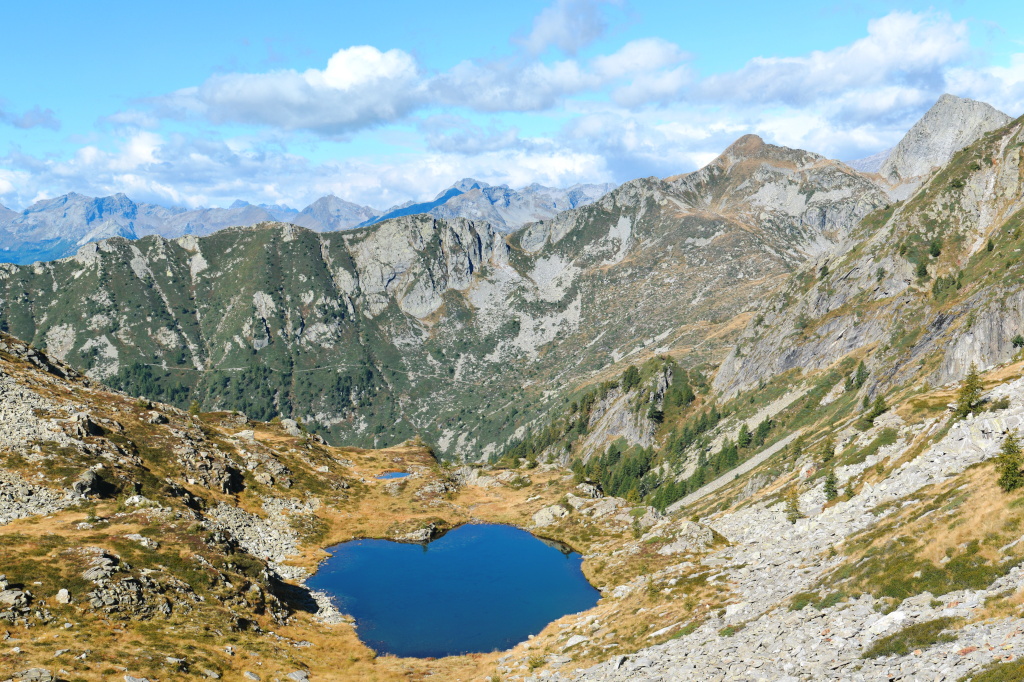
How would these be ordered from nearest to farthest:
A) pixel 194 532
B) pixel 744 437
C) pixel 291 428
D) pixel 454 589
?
pixel 194 532 → pixel 454 589 → pixel 291 428 → pixel 744 437

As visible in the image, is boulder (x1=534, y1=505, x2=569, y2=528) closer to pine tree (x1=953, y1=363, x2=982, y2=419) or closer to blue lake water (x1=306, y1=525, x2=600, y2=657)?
blue lake water (x1=306, y1=525, x2=600, y2=657)

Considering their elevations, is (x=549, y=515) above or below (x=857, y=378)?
below

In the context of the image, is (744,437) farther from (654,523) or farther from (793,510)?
(793,510)

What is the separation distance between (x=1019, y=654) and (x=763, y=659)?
12335 mm

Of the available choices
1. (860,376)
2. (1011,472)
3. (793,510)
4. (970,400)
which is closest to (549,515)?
(793,510)

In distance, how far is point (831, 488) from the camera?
190 ft

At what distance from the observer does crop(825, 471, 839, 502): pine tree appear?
5691 centimetres

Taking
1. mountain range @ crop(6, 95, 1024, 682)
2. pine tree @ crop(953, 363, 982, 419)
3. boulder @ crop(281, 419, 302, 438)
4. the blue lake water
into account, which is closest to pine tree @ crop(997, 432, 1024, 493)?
mountain range @ crop(6, 95, 1024, 682)

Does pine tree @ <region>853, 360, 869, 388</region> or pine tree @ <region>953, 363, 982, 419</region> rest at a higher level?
pine tree @ <region>953, 363, 982, 419</region>

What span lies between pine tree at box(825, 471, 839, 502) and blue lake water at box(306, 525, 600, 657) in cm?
3003

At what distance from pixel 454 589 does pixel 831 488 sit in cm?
5099

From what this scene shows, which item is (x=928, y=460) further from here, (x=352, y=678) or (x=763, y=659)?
(x=352, y=678)

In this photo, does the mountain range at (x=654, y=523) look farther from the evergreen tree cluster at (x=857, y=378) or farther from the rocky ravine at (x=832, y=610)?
the evergreen tree cluster at (x=857, y=378)

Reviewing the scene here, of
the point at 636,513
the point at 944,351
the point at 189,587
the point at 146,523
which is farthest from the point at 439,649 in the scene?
the point at 944,351
